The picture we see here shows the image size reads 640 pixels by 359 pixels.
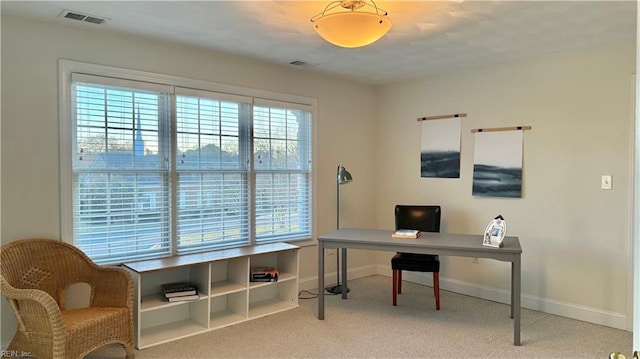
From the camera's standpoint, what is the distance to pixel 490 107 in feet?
14.5

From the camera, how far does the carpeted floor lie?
10.2 feet

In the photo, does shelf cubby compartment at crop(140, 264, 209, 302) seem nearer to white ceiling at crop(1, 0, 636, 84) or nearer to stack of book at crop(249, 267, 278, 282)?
stack of book at crop(249, 267, 278, 282)

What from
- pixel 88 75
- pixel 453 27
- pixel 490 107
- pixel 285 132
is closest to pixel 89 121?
pixel 88 75

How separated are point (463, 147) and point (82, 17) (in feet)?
11.9

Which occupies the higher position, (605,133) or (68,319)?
(605,133)

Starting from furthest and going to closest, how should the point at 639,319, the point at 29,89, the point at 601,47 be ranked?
the point at 601,47 < the point at 29,89 < the point at 639,319

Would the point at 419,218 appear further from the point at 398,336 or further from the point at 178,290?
the point at 178,290

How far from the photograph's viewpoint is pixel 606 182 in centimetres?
368

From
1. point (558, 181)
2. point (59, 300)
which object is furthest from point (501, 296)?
point (59, 300)

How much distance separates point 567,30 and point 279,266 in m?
3.17

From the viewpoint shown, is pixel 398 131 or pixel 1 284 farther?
pixel 398 131

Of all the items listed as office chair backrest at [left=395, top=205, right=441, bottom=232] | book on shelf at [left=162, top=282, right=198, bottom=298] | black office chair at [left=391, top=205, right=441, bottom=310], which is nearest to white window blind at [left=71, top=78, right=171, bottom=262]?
book on shelf at [left=162, top=282, right=198, bottom=298]

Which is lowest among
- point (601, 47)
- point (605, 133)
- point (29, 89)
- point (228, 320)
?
point (228, 320)

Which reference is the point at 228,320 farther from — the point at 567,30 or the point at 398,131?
the point at 567,30
